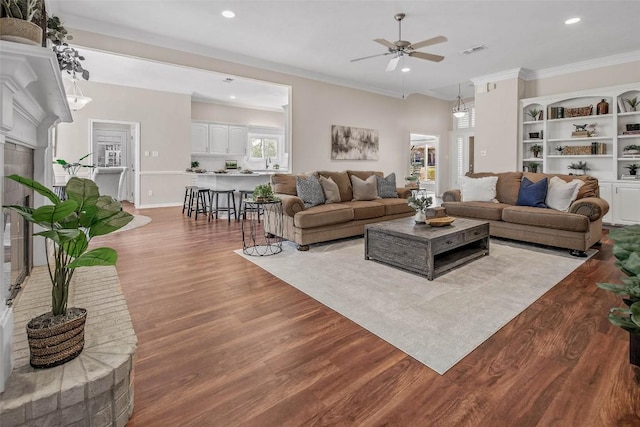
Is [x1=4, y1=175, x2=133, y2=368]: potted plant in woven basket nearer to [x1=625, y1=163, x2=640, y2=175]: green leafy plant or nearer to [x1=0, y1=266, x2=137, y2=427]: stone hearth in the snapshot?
[x1=0, y1=266, x2=137, y2=427]: stone hearth

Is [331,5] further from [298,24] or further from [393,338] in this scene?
[393,338]

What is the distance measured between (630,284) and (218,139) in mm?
9636

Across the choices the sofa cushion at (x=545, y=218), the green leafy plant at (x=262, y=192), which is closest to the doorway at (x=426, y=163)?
the sofa cushion at (x=545, y=218)

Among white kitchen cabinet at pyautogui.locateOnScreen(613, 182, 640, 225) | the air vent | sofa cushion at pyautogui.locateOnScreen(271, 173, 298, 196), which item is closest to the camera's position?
sofa cushion at pyautogui.locateOnScreen(271, 173, 298, 196)

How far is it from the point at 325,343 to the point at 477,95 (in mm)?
7048

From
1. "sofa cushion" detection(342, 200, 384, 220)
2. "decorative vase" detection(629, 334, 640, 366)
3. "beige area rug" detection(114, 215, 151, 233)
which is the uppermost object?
"sofa cushion" detection(342, 200, 384, 220)

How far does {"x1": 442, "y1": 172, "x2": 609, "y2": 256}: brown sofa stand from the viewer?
Result: 12.2 ft

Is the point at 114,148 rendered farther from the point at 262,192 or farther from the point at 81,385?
the point at 81,385

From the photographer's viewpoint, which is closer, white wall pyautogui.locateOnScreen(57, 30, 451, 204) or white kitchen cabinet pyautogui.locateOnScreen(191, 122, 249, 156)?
white wall pyautogui.locateOnScreen(57, 30, 451, 204)

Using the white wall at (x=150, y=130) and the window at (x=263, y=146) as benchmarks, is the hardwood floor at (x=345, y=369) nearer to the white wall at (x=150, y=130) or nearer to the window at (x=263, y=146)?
the white wall at (x=150, y=130)

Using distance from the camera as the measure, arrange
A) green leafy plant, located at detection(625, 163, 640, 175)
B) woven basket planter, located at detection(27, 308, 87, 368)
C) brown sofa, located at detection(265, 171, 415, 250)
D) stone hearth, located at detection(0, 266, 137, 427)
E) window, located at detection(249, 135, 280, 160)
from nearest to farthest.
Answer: stone hearth, located at detection(0, 266, 137, 427)
woven basket planter, located at detection(27, 308, 87, 368)
brown sofa, located at detection(265, 171, 415, 250)
green leafy plant, located at detection(625, 163, 640, 175)
window, located at detection(249, 135, 280, 160)

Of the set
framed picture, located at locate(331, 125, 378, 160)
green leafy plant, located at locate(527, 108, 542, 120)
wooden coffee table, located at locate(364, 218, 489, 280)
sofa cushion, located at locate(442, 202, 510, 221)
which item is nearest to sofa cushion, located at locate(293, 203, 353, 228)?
wooden coffee table, located at locate(364, 218, 489, 280)

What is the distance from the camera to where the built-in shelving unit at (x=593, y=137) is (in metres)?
5.57

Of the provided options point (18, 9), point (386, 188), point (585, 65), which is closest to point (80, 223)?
point (18, 9)
